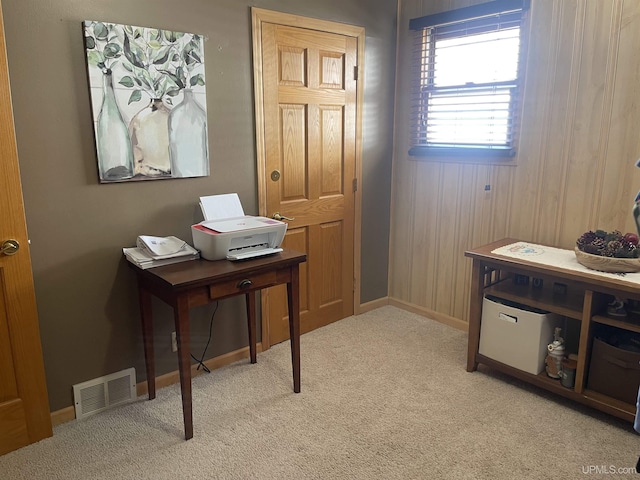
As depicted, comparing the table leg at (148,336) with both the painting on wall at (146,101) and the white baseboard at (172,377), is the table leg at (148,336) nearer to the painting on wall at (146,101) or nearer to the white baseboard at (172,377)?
the white baseboard at (172,377)

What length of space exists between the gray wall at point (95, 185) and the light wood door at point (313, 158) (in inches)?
6.0

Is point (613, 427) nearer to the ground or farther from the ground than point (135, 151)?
nearer to the ground

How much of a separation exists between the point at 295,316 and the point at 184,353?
25.0 inches

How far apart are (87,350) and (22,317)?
38cm

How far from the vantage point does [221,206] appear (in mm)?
2627

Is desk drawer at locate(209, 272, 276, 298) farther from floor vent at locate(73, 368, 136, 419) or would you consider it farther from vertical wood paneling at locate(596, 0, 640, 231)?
vertical wood paneling at locate(596, 0, 640, 231)

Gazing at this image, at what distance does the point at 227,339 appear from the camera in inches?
116

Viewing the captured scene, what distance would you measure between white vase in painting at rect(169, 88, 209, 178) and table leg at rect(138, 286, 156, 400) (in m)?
0.64

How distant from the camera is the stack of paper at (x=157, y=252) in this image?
2277 mm

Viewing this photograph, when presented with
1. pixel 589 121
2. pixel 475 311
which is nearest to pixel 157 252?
pixel 475 311

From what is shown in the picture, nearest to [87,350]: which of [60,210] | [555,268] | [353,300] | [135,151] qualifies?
[60,210]

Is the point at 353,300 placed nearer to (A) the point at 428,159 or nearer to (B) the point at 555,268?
(A) the point at 428,159

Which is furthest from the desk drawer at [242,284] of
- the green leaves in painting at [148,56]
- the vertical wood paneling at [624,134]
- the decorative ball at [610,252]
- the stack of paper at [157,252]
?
the vertical wood paneling at [624,134]

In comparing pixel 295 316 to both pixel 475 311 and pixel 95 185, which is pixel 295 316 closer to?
pixel 475 311
